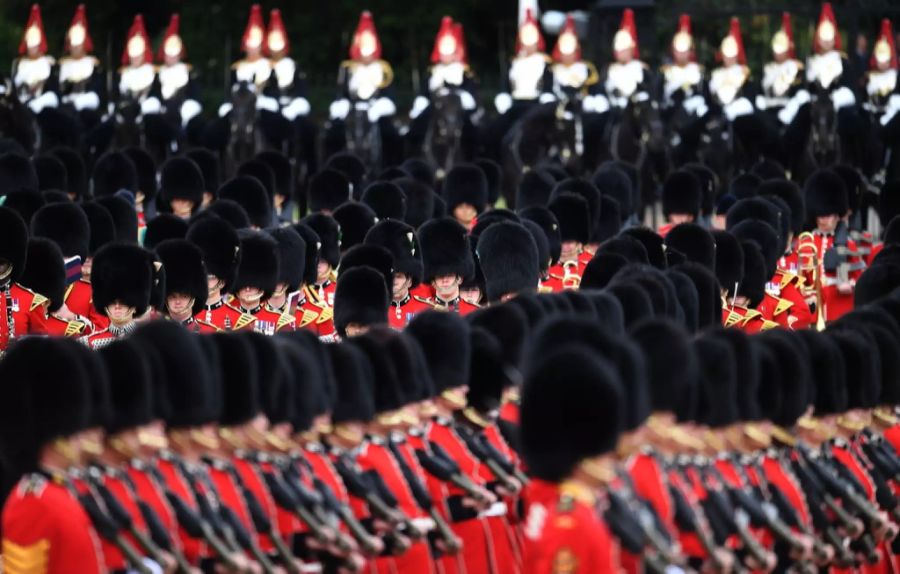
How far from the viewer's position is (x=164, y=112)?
64.4 ft

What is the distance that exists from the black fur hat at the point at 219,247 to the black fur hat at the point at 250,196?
287cm

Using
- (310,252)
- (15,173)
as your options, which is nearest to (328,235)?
(310,252)

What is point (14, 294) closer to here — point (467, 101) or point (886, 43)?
point (467, 101)

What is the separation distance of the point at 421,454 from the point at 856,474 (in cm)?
145

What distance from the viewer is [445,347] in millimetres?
7477

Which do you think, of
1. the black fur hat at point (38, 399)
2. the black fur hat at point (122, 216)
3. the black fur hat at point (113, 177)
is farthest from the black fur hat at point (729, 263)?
the black fur hat at point (38, 399)

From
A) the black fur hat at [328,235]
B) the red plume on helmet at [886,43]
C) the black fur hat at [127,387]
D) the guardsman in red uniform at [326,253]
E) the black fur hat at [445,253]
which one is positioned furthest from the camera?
the red plume on helmet at [886,43]

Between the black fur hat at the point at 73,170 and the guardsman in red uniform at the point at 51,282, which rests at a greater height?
the black fur hat at the point at 73,170

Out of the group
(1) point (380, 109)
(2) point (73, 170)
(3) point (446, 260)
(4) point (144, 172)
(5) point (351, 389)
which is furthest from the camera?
(1) point (380, 109)

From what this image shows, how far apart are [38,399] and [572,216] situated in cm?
685

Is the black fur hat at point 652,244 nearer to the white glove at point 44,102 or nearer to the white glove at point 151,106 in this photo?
the white glove at point 151,106

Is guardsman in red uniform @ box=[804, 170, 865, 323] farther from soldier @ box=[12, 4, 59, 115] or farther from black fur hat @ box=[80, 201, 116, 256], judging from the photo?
soldier @ box=[12, 4, 59, 115]

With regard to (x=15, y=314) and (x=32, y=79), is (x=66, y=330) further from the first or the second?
(x=32, y=79)

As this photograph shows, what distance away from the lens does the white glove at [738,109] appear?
1931 cm
